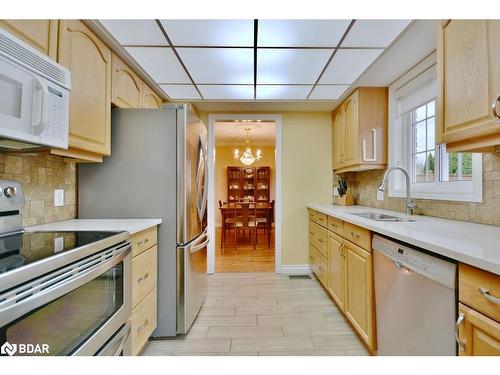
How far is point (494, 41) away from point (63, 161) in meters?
2.46

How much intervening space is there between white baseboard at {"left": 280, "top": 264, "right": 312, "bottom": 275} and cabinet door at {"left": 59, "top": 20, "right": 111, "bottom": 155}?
8.36 ft

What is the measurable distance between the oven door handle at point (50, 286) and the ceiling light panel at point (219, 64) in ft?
5.00

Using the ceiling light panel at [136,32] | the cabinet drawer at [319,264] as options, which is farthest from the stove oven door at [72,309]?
the cabinet drawer at [319,264]

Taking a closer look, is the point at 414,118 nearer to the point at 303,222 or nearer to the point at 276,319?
the point at 303,222

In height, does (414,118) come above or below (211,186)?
above

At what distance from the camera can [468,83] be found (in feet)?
3.94

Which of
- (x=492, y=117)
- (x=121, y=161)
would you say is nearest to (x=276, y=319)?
(x=121, y=161)

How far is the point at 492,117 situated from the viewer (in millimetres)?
1078

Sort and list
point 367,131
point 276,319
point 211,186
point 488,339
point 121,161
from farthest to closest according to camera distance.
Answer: point 211,186 < point 367,131 < point 276,319 < point 121,161 < point 488,339

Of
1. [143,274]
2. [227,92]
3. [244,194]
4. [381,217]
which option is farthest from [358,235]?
[244,194]

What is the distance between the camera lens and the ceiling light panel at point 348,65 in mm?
1900

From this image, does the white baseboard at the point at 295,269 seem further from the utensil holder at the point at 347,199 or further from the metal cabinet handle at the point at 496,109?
the metal cabinet handle at the point at 496,109

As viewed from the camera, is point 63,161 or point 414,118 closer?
point 63,161

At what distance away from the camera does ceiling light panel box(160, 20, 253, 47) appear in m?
1.54
